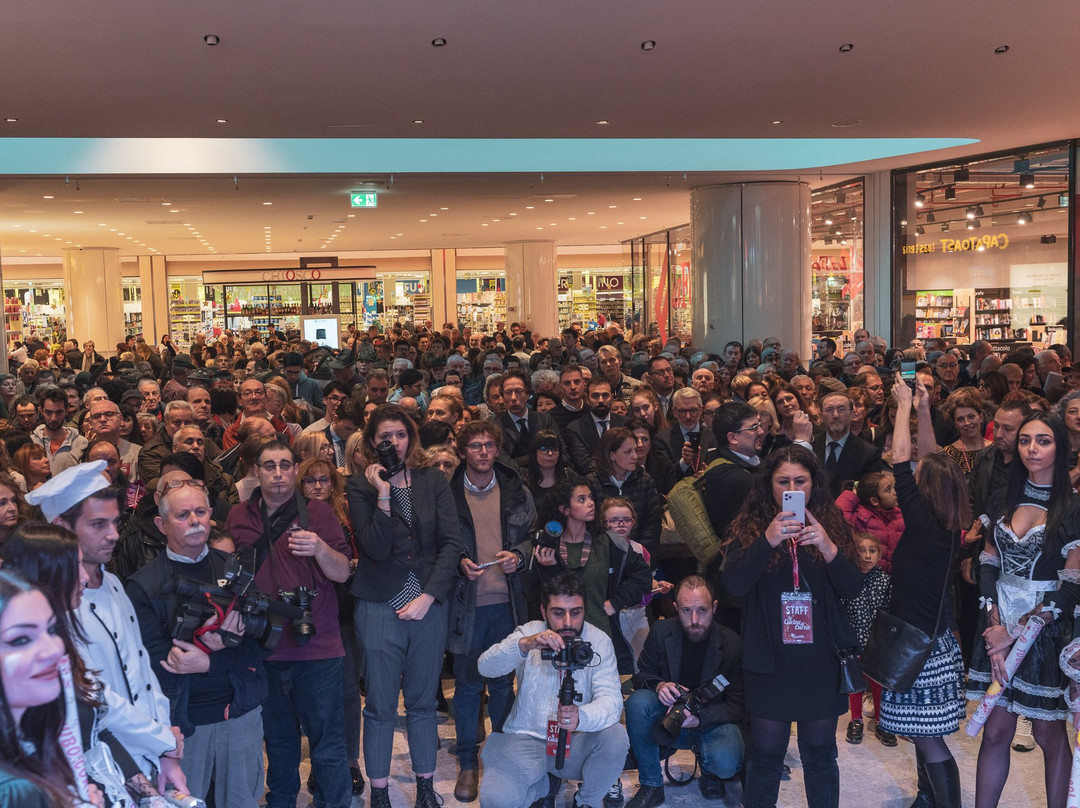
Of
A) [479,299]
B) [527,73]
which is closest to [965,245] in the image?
[527,73]

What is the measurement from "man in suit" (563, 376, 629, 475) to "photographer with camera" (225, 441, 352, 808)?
2330 mm

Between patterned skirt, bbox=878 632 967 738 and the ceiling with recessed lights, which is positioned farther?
the ceiling with recessed lights

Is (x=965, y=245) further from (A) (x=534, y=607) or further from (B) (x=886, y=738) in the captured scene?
(A) (x=534, y=607)

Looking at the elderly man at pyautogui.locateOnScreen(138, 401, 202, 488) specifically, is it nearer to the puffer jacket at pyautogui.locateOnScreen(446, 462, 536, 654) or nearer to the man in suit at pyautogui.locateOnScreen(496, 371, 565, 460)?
the man in suit at pyautogui.locateOnScreen(496, 371, 565, 460)

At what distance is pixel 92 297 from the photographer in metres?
28.2

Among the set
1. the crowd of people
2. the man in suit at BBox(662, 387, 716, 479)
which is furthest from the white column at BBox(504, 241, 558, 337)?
the crowd of people

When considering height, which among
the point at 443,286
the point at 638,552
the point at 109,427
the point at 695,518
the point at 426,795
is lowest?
the point at 426,795

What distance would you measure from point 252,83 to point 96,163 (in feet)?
21.0

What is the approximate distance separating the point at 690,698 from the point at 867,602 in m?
1.02

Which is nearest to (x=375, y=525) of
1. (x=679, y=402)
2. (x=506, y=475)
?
(x=506, y=475)

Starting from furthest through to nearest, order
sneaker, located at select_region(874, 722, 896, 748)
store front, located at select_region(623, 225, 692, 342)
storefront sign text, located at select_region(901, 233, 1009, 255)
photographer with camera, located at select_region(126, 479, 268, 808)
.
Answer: store front, located at select_region(623, 225, 692, 342) < storefront sign text, located at select_region(901, 233, 1009, 255) < sneaker, located at select_region(874, 722, 896, 748) < photographer with camera, located at select_region(126, 479, 268, 808)

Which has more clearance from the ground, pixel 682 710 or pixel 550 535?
pixel 550 535

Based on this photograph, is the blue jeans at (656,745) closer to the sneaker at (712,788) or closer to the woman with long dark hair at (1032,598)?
the sneaker at (712,788)

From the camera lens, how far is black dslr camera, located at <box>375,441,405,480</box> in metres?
4.59
